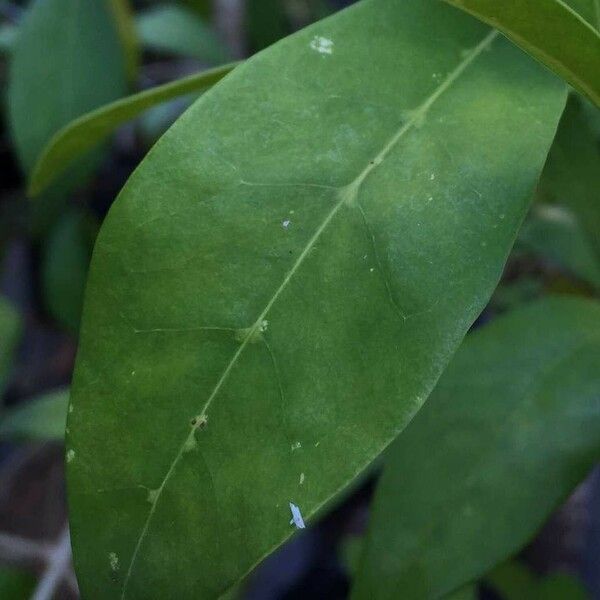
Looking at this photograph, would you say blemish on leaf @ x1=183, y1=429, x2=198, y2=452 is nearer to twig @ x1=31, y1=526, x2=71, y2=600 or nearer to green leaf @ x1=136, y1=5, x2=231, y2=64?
twig @ x1=31, y1=526, x2=71, y2=600

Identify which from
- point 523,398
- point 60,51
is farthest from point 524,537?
point 60,51

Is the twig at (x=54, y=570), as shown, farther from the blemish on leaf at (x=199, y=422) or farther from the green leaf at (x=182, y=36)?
the green leaf at (x=182, y=36)

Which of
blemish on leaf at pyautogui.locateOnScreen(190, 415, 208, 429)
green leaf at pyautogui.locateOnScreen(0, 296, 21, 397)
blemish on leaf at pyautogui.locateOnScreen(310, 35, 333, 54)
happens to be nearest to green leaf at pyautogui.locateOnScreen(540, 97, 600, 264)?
blemish on leaf at pyautogui.locateOnScreen(310, 35, 333, 54)

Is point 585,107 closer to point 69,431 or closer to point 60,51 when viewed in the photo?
point 69,431

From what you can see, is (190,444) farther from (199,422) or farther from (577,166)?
(577,166)

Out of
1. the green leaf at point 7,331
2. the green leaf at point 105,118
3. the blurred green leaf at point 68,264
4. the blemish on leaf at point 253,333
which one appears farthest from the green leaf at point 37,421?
the blemish on leaf at point 253,333

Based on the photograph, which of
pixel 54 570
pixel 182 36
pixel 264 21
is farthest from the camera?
pixel 264 21

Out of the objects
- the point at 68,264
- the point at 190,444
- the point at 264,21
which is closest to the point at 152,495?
the point at 190,444

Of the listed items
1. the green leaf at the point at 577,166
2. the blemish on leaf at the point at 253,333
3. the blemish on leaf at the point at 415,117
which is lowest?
the blemish on leaf at the point at 253,333
